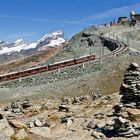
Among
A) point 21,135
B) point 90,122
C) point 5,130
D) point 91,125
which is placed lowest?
point 91,125

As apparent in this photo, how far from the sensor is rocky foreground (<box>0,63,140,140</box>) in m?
37.5

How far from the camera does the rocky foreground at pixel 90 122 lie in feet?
123

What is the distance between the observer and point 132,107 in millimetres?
42531

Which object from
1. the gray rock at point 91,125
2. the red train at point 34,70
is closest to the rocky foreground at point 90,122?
the gray rock at point 91,125

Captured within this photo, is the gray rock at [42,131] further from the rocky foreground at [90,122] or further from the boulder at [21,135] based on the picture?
the boulder at [21,135]

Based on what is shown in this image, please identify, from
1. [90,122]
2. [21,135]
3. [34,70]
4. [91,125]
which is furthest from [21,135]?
[34,70]

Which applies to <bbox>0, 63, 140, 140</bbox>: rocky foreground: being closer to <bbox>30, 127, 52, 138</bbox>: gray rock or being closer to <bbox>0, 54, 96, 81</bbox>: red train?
<bbox>30, 127, 52, 138</bbox>: gray rock

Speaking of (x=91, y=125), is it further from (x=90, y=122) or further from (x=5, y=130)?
(x=5, y=130)

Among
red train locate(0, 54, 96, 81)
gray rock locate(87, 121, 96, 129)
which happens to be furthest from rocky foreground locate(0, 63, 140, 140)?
red train locate(0, 54, 96, 81)

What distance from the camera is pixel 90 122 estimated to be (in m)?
43.3

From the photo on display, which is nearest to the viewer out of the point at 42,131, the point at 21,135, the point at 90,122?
the point at 21,135

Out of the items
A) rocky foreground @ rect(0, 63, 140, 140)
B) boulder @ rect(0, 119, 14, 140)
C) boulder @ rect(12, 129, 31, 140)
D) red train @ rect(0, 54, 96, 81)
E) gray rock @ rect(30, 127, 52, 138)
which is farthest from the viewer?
red train @ rect(0, 54, 96, 81)

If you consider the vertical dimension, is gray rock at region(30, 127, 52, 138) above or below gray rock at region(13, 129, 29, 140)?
below

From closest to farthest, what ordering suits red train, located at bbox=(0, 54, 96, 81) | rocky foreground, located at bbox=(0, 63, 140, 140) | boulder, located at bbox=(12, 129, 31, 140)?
boulder, located at bbox=(12, 129, 31, 140), rocky foreground, located at bbox=(0, 63, 140, 140), red train, located at bbox=(0, 54, 96, 81)
